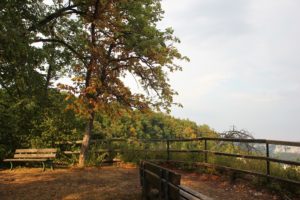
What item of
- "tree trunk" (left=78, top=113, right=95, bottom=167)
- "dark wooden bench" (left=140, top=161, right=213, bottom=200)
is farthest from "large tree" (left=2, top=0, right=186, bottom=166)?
"dark wooden bench" (left=140, top=161, right=213, bottom=200)

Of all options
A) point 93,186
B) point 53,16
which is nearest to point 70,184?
point 93,186

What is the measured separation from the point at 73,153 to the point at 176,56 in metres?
7.30

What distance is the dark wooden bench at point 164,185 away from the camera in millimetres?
5248

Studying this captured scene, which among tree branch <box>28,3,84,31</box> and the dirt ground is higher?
tree branch <box>28,3,84,31</box>

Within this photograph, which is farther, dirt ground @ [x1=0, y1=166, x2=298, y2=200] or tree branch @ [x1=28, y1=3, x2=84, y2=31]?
tree branch @ [x1=28, y1=3, x2=84, y2=31]

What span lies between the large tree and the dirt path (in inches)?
113

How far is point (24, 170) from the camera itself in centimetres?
1579

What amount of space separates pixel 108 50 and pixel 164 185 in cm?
1269

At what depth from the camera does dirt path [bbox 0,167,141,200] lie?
33.7ft

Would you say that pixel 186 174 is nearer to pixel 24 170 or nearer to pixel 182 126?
pixel 24 170

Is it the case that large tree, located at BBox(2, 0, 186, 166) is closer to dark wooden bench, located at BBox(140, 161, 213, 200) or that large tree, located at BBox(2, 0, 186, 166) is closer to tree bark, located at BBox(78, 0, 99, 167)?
tree bark, located at BBox(78, 0, 99, 167)

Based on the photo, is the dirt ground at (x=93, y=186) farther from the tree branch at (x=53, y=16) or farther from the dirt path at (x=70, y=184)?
the tree branch at (x=53, y=16)

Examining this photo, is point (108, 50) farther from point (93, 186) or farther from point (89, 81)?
point (93, 186)

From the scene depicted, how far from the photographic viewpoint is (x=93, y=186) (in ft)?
38.1
